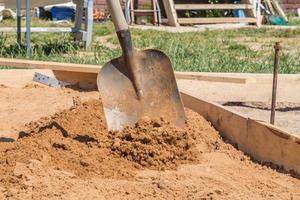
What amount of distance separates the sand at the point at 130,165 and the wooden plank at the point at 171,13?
1206 centimetres

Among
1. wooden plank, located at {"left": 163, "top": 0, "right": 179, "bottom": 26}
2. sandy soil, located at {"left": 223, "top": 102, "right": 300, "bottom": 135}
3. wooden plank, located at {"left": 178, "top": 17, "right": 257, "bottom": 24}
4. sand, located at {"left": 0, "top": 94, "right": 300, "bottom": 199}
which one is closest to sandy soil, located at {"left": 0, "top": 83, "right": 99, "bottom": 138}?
sand, located at {"left": 0, "top": 94, "right": 300, "bottom": 199}

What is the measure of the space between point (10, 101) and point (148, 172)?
7.66 feet

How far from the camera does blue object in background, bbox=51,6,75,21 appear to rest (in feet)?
57.3

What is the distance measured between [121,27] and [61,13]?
13212 mm

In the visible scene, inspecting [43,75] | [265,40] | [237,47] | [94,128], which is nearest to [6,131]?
[94,128]

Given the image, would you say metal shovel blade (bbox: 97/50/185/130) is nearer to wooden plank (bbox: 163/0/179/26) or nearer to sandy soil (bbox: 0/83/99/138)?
sandy soil (bbox: 0/83/99/138)

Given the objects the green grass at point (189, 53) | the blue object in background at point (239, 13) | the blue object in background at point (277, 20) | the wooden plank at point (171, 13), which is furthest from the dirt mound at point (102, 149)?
the blue object in background at point (239, 13)

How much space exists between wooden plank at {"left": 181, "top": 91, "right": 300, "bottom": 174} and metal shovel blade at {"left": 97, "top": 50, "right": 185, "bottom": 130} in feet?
1.09

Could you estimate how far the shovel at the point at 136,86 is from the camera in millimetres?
4418

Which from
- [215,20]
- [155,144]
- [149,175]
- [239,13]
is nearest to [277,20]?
[239,13]

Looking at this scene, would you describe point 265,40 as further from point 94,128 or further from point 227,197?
point 227,197

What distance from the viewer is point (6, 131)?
4.86 m

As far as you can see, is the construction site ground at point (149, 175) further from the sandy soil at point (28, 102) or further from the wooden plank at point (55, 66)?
the wooden plank at point (55, 66)

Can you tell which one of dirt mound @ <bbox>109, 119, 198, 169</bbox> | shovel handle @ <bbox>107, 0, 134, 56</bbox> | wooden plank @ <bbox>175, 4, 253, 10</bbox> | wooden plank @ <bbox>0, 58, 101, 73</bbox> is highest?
shovel handle @ <bbox>107, 0, 134, 56</bbox>
